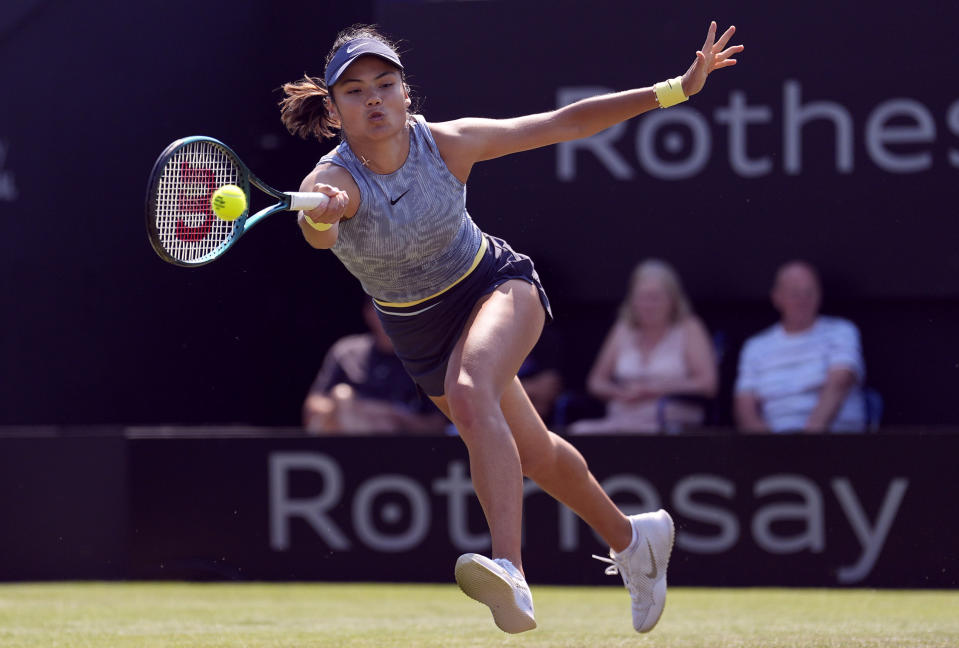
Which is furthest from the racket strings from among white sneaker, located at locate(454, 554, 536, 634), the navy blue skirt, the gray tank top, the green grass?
the green grass

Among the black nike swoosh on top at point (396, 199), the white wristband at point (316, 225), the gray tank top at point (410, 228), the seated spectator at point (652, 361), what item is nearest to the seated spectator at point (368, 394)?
the seated spectator at point (652, 361)

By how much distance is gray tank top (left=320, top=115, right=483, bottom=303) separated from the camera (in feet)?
11.9

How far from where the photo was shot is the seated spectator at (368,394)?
650 cm

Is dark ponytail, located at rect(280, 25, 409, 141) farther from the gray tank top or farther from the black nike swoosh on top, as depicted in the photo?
Answer: the black nike swoosh on top

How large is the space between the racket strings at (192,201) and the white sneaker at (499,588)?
92 centimetres

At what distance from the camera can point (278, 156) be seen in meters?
6.85

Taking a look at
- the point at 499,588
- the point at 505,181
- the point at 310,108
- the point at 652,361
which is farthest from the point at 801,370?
the point at 499,588

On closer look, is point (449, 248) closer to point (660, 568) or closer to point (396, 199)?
point (396, 199)

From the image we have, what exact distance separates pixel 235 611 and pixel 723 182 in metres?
2.85

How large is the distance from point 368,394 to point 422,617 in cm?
196

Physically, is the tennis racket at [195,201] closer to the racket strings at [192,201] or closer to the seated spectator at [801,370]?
the racket strings at [192,201]

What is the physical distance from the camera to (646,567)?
404 cm

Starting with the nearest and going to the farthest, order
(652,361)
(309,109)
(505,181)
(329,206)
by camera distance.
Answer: (329,206)
(309,109)
(652,361)
(505,181)

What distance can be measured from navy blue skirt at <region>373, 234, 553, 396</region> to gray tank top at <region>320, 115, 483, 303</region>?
34 mm
